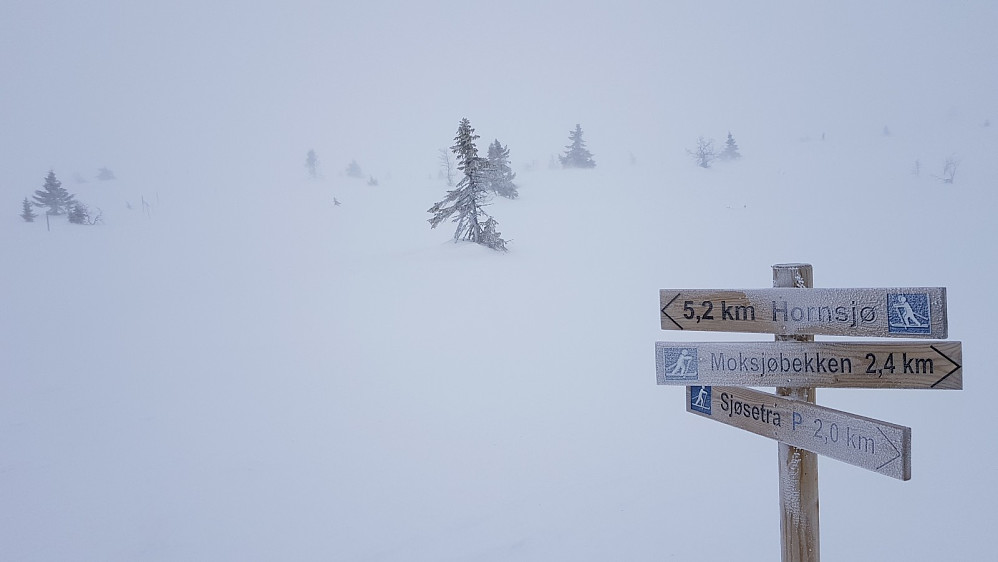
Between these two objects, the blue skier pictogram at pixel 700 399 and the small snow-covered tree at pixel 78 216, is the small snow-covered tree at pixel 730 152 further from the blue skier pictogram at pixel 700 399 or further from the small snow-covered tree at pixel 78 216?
the small snow-covered tree at pixel 78 216

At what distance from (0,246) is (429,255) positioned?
64.3 ft

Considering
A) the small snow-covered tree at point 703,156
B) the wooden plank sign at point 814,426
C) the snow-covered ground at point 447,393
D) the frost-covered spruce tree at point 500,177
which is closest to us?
the wooden plank sign at point 814,426

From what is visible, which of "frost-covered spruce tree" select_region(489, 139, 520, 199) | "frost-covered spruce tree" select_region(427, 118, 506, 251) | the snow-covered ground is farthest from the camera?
"frost-covered spruce tree" select_region(489, 139, 520, 199)

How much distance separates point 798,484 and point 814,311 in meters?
1.13

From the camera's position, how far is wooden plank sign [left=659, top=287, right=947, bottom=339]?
2539mm

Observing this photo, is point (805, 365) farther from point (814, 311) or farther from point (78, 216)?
point (78, 216)

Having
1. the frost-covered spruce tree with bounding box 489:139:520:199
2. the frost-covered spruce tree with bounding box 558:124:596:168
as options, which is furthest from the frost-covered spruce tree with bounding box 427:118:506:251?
the frost-covered spruce tree with bounding box 558:124:596:168

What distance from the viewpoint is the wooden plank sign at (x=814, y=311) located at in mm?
2539

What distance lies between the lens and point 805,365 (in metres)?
2.84

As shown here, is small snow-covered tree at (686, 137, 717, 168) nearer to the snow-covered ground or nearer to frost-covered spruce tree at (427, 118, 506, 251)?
the snow-covered ground

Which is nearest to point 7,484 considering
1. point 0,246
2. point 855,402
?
point 855,402

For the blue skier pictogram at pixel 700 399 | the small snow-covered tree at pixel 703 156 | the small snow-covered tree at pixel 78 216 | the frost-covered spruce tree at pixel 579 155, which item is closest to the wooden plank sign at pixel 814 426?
the blue skier pictogram at pixel 700 399

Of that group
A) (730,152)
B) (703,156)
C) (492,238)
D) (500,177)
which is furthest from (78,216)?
(730,152)

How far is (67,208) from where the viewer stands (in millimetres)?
28734
